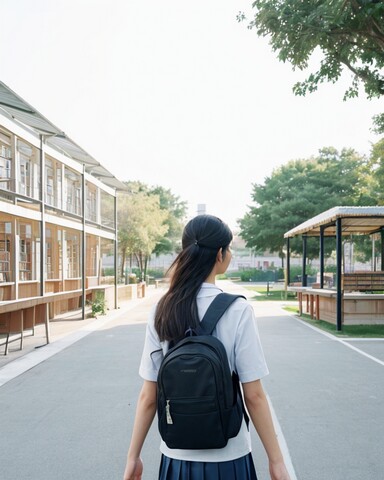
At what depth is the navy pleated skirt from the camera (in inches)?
83.0

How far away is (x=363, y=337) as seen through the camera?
13195mm

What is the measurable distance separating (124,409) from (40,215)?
332 inches

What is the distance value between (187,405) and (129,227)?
37890 mm

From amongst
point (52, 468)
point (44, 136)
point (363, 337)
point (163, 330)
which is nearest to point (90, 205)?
point (44, 136)

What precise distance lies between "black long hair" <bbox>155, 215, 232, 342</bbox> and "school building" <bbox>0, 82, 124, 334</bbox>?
9123mm

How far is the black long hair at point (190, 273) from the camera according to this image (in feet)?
7.07

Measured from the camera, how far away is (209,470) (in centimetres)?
211

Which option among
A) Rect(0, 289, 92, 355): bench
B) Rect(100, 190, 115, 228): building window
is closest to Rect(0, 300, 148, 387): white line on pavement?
Rect(0, 289, 92, 355): bench

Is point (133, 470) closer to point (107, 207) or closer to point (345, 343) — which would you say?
point (345, 343)

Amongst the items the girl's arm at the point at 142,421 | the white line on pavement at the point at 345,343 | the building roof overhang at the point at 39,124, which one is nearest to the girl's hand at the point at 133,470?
the girl's arm at the point at 142,421

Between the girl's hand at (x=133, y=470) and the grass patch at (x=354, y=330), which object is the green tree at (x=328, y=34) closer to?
the grass patch at (x=354, y=330)

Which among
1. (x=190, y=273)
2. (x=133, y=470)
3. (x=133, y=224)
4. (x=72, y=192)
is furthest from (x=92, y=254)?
(x=190, y=273)

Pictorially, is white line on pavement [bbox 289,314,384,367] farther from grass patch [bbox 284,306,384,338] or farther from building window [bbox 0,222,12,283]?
building window [bbox 0,222,12,283]

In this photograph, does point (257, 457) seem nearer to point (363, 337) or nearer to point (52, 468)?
point (52, 468)
